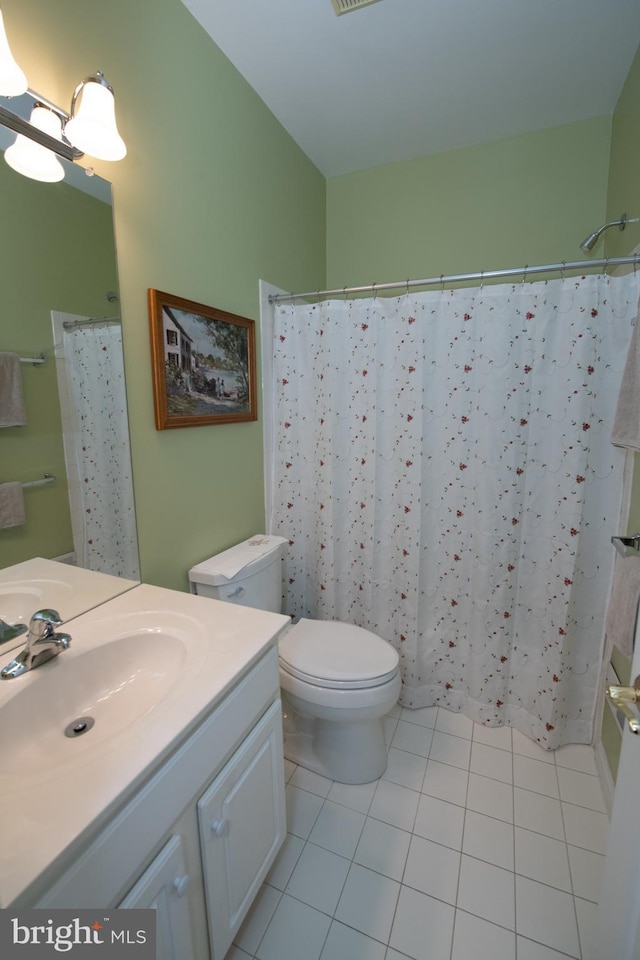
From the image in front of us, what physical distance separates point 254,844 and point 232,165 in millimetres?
2166

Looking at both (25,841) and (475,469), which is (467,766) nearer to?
(475,469)

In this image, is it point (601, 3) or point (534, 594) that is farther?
point (534, 594)

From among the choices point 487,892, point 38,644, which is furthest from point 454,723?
point 38,644

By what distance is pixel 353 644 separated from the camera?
157 cm

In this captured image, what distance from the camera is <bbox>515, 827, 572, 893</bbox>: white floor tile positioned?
121cm

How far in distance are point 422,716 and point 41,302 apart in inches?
81.0

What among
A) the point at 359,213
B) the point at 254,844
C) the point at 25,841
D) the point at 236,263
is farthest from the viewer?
the point at 359,213

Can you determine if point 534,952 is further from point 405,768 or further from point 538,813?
point 405,768

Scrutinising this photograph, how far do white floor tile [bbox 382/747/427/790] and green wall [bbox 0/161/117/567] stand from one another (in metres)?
1.41

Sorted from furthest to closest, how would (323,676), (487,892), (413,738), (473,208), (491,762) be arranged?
(473,208)
(413,738)
(491,762)
(323,676)
(487,892)

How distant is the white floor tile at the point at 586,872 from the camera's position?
117 centimetres

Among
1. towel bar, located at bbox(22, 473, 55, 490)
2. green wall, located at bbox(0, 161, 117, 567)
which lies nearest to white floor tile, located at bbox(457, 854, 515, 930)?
green wall, located at bbox(0, 161, 117, 567)

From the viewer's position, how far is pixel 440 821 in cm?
138

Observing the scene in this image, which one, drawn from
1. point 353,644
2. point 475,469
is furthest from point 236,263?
point 353,644
